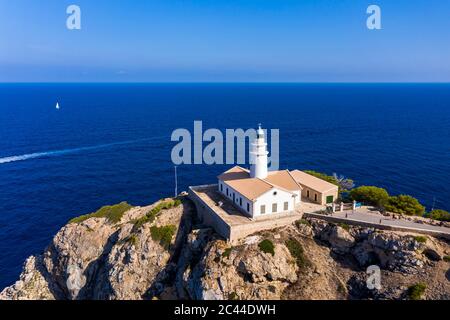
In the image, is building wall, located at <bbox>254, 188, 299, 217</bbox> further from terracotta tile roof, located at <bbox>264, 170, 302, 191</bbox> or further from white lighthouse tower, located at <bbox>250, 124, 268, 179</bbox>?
white lighthouse tower, located at <bbox>250, 124, 268, 179</bbox>

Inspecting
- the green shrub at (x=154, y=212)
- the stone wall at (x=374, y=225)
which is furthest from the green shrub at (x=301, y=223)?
the green shrub at (x=154, y=212)

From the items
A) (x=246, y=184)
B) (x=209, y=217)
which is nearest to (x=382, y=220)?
(x=246, y=184)

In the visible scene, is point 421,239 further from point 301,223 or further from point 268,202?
point 268,202

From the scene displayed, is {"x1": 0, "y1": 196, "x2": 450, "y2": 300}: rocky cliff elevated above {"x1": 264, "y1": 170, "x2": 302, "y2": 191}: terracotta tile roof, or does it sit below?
below

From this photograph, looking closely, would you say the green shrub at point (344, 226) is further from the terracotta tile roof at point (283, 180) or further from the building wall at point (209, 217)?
the building wall at point (209, 217)

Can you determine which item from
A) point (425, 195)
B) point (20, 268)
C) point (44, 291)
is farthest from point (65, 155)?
point (425, 195)

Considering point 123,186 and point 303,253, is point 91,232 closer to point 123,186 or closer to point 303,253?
point 123,186

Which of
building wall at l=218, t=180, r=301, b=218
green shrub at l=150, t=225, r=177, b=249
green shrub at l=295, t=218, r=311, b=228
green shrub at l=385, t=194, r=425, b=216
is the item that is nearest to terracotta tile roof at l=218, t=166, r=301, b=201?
building wall at l=218, t=180, r=301, b=218
